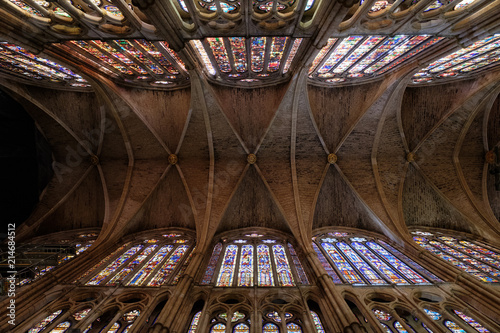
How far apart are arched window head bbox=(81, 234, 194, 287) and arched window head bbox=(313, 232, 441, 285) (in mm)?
4858

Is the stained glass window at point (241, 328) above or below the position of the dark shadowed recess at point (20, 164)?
below

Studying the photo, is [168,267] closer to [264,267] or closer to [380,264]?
[264,267]

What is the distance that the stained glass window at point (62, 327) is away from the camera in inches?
227

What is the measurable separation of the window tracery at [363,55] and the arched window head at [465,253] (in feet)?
20.9

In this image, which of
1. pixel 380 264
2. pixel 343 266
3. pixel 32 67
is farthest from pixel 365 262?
pixel 32 67

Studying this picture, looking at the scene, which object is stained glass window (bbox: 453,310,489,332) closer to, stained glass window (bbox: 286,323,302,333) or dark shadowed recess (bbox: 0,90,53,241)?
stained glass window (bbox: 286,323,302,333)

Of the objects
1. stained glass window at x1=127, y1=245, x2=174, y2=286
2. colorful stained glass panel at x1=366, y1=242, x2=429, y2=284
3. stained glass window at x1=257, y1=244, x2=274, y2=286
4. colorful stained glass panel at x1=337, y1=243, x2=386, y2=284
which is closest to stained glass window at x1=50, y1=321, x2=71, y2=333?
stained glass window at x1=127, y1=245, x2=174, y2=286

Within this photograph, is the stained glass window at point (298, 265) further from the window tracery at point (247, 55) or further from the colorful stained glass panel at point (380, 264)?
the window tracery at point (247, 55)

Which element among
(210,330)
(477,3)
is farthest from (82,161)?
(477,3)

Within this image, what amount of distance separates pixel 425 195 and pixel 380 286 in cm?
658

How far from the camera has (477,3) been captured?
5168mm

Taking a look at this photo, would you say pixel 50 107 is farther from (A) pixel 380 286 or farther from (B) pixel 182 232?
(A) pixel 380 286

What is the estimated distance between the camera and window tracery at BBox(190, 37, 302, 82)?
23.1ft

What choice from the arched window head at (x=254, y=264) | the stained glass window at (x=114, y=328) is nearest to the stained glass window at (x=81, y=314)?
the stained glass window at (x=114, y=328)
